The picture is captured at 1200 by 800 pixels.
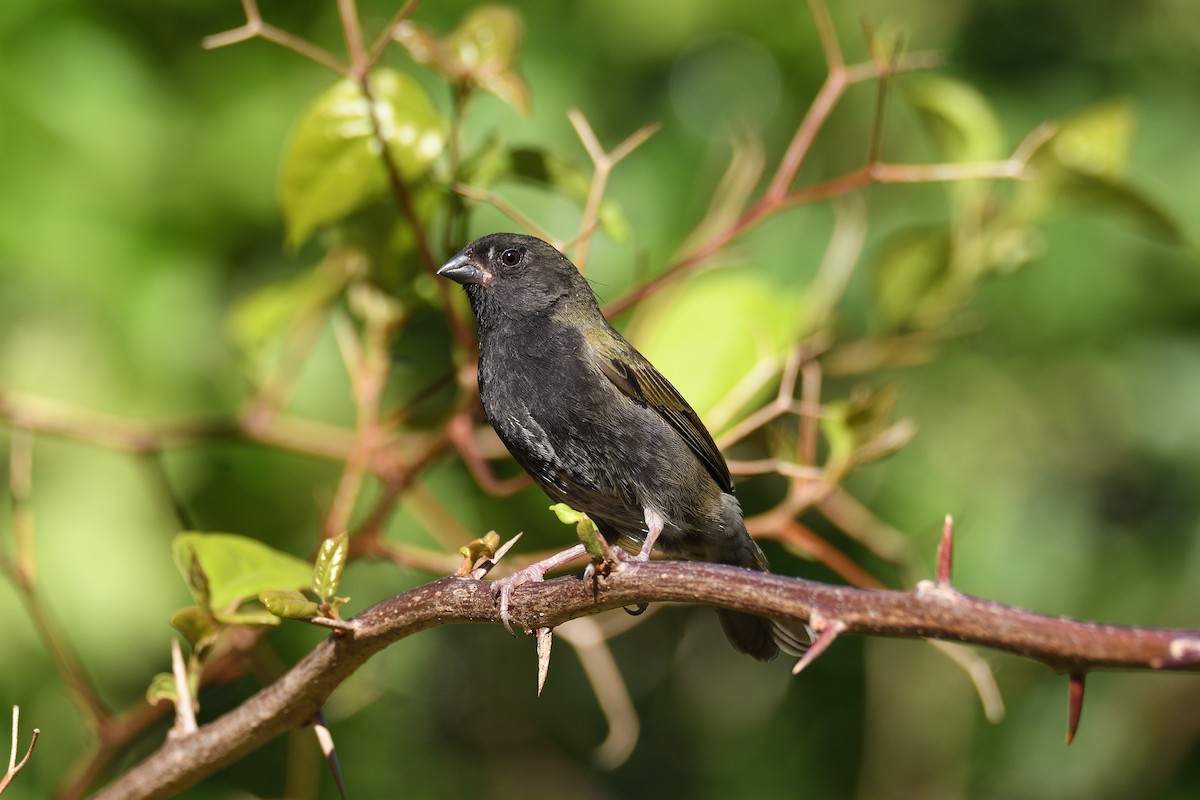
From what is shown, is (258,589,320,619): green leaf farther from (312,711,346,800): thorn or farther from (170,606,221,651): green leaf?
(170,606,221,651): green leaf

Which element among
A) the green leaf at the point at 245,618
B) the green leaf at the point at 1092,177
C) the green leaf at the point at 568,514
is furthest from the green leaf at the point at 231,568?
the green leaf at the point at 1092,177

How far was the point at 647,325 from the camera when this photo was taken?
136 inches

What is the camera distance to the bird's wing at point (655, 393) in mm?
3096

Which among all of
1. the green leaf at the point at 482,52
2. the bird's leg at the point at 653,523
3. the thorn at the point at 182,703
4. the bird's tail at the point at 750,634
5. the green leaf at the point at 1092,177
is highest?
the green leaf at the point at 482,52

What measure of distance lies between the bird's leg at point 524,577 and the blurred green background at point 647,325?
102 centimetres

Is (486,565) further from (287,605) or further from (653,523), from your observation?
(653,523)

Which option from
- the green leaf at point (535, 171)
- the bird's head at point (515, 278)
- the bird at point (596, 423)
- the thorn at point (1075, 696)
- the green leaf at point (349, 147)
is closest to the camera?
the thorn at point (1075, 696)

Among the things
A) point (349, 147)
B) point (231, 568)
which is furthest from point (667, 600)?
point (349, 147)

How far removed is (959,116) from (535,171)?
3.52ft

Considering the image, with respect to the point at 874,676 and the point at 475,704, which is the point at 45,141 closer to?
the point at 475,704

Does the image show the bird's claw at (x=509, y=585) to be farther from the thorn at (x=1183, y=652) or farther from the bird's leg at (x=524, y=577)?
the thorn at (x=1183, y=652)

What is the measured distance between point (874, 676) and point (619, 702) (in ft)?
4.29

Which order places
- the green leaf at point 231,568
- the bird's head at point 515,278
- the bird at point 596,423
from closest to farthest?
the green leaf at point 231,568
the bird at point 596,423
the bird's head at point 515,278

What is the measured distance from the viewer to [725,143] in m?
4.11
